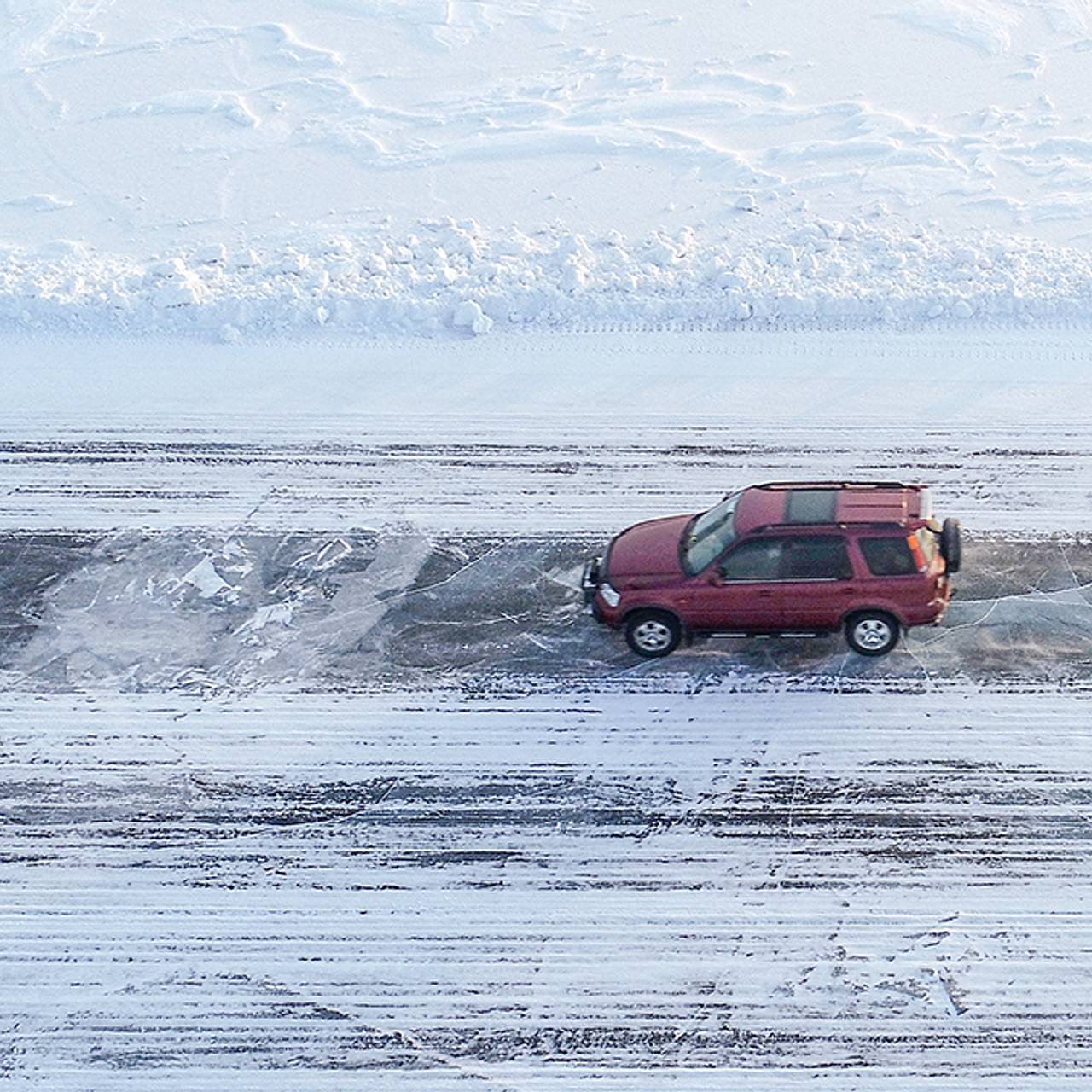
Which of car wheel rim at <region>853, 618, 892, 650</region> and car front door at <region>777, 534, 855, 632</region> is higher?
car front door at <region>777, 534, 855, 632</region>

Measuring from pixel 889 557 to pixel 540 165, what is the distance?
12838mm

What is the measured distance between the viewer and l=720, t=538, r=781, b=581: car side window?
42.2 feet

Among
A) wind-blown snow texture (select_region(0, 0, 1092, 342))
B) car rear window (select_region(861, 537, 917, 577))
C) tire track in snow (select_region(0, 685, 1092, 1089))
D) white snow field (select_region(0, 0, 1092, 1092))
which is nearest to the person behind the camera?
tire track in snow (select_region(0, 685, 1092, 1089))

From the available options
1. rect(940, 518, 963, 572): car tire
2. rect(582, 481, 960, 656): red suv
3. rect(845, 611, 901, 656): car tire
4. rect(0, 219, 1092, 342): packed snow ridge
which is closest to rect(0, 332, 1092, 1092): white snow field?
rect(845, 611, 901, 656): car tire

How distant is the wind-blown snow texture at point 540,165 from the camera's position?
19.6 meters

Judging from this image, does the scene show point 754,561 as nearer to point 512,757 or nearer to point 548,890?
point 512,757

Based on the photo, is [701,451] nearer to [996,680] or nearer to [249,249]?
[996,680]

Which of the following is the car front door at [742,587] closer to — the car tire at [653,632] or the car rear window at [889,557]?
the car tire at [653,632]

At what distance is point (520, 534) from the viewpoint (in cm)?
1548

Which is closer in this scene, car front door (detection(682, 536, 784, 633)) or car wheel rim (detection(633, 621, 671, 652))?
car front door (detection(682, 536, 784, 633))

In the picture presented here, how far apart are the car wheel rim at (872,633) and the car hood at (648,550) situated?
1.92 meters

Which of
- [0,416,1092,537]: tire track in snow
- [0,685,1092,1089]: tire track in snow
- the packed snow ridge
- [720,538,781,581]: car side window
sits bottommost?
[0,685,1092,1089]: tire track in snow

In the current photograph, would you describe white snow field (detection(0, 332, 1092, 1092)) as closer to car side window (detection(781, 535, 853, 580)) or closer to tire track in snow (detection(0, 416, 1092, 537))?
tire track in snow (detection(0, 416, 1092, 537))

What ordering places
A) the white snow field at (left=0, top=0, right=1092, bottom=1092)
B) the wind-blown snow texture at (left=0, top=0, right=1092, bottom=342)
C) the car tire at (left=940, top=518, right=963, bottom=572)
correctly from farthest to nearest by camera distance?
the wind-blown snow texture at (left=0, top=0, right=1092, bottom=342) < the car tire at (left=940, top=518, right=963, bottom=572) < the white snow field at (left=0, top=0, right=1092, bottom=1092)
